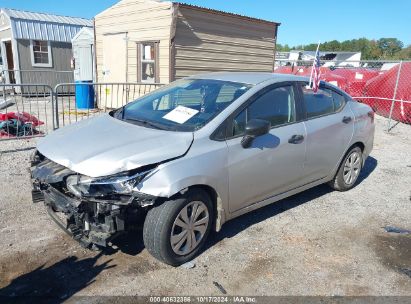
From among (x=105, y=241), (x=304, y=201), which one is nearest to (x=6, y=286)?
(x=105, y=241)

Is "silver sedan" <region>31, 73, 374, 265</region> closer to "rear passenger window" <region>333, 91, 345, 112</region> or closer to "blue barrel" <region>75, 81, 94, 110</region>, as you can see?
"rear passenger window" <region>333, 91, 345, 112</region>

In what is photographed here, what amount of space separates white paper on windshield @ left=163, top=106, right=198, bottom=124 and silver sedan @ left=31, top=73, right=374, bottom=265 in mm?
11

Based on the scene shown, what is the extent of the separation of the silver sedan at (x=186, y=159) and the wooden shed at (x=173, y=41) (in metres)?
5.49

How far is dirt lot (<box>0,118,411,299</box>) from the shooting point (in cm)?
298

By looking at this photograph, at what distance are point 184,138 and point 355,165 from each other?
3.14 metres

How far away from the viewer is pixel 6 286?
287 centimetres

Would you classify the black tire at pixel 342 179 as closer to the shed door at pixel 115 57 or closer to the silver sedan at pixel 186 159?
the silver sedan at pixel 186 159

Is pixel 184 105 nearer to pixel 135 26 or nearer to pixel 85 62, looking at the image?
pixel 135 26

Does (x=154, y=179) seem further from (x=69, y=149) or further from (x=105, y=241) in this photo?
(x=69, y=149)

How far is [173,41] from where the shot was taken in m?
9.36

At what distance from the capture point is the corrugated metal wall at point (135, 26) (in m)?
9.48

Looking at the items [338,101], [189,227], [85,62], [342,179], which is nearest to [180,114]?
[189,227]

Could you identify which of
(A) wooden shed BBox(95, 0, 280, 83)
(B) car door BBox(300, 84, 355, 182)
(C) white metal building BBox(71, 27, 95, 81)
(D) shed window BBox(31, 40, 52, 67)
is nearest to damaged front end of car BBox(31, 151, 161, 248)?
(B) car door BBox(300, 84, 355, 182)

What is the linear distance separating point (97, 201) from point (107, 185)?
153mm
